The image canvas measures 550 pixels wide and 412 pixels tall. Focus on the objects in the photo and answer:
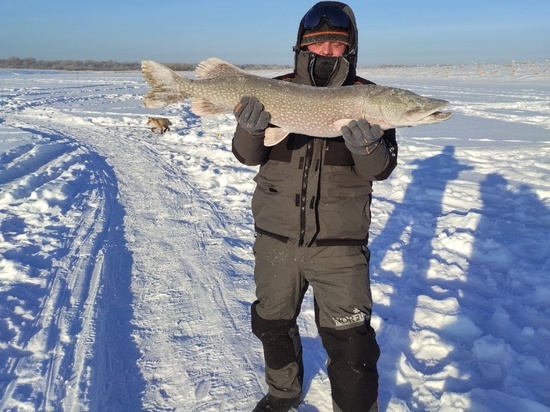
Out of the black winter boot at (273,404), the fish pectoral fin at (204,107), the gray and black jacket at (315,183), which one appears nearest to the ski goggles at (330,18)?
the gray and black jacket at (315,183)

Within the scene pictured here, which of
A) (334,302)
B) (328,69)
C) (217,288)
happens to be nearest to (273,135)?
(328,69)

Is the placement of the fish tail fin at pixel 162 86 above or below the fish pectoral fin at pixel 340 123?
above

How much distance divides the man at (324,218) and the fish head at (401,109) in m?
0.09

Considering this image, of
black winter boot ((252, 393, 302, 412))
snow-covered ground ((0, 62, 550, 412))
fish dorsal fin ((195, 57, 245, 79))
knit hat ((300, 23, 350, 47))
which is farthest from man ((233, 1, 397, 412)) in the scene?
snow-covered ground ((0, 62, 550, 412))

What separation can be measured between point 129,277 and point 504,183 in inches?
233

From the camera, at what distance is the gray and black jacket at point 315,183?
7.59 feet

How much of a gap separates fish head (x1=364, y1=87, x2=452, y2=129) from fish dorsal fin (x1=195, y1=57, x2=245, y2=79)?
959 millimetres

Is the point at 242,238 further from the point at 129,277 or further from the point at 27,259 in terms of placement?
the point at 27,259

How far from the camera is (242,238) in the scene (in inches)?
205

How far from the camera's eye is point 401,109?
8.46 feet

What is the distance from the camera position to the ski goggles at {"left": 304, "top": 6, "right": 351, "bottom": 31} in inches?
93.7

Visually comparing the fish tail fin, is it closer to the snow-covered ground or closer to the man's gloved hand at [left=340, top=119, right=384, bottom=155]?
the man's gloved hand at [left=340, top=119, right=384, bottom=155]

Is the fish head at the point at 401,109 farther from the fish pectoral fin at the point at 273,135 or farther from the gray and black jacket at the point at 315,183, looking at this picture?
the fish pectoral fin at the point at 273,135

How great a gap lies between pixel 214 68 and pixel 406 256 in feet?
9.70
